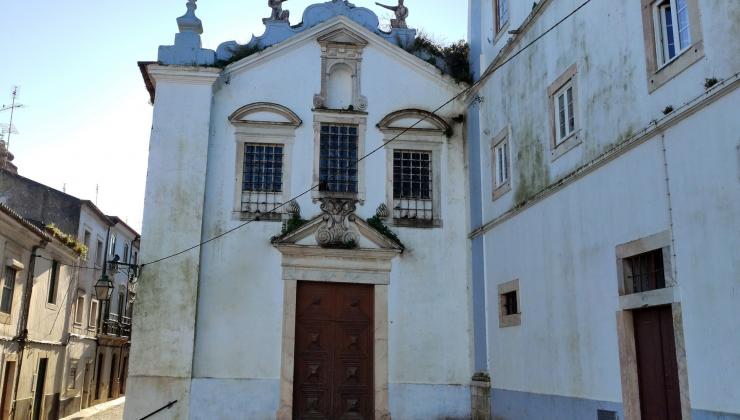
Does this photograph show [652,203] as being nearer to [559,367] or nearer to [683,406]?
[683,406]

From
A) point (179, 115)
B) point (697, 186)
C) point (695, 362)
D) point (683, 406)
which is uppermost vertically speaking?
point (179, 115)

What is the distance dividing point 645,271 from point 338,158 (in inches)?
272

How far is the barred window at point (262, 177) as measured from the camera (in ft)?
Answer: 42.1

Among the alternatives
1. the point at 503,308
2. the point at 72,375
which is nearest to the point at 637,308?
the point at 503,308

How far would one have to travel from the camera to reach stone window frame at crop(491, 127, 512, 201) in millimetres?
11328

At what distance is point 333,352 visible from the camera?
12.4m

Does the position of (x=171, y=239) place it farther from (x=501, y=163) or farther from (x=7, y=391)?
(x=7, y=391)

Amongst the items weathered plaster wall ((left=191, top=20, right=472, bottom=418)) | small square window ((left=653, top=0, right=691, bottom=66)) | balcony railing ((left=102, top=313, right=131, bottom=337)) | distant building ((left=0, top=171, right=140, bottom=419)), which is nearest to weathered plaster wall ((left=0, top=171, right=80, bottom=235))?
distant building ((left=0, top=171, right=140, bottom=419))

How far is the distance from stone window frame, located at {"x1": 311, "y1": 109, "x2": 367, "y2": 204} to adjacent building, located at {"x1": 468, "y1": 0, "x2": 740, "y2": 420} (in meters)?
2.40

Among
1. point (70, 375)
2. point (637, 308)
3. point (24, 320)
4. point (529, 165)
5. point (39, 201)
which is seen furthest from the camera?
point (70, 375)

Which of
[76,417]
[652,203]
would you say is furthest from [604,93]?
[76,417]

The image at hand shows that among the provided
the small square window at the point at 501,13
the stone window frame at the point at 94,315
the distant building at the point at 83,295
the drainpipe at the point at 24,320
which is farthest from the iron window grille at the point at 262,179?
the stone window frame at the point at 94,315

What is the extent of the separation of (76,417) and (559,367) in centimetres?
1862

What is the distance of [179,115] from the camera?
12781mm
